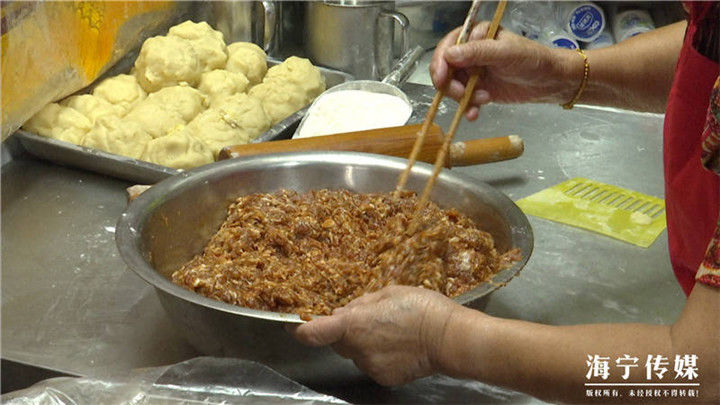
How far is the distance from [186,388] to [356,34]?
6.27ft

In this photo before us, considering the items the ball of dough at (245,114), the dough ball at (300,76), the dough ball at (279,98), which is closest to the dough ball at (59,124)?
the ball of dough at (245,114)

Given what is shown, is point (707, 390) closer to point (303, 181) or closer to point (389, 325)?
point (389, 325)

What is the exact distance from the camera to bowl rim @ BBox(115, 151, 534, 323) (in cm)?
135

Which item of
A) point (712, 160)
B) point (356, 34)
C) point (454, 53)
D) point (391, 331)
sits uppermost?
point (712, 160)

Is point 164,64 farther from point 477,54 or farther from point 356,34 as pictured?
point 477,54

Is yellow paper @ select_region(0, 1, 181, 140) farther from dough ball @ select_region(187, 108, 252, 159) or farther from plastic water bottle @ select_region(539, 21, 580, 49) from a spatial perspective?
plastic water bottle @ select_region(539, 21, 580, 49)

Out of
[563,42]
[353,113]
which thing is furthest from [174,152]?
[563,42]

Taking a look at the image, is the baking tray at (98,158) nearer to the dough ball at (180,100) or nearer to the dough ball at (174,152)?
the dough ball at (174,152)

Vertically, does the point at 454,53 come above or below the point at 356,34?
above

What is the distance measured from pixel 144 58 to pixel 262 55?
0.45m

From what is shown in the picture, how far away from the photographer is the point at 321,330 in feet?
4.27

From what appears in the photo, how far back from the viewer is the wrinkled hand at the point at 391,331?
1.30m

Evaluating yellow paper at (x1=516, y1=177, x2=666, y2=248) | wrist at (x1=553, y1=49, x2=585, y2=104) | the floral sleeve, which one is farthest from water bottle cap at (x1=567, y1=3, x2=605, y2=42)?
the floral sleeve

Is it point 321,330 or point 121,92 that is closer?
point 321,330
